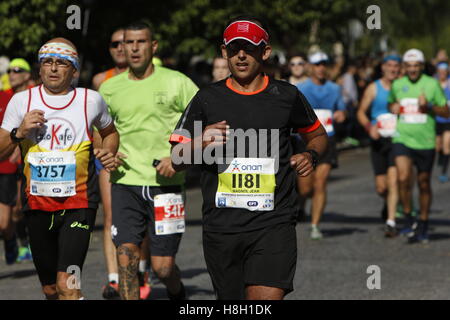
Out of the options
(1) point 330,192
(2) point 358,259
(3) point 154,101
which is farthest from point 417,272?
(1) point 330,192

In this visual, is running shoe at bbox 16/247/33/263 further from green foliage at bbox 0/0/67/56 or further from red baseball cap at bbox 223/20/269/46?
red baseball cap at bbox 223/20/269/46

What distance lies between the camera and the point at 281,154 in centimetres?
643

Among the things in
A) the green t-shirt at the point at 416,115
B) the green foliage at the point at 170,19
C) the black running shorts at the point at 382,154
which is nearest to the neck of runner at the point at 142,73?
the green t-shirt at the point at 416,115

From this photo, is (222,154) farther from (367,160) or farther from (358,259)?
(367,160)

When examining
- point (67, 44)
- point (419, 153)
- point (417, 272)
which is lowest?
point (417, 272)

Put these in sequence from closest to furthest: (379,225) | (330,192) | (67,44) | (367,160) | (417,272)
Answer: (67,44)
(417,272)
(379,225)
(330,192)
(367,160)

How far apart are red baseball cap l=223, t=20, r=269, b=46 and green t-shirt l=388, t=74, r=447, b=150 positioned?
22.3 feet

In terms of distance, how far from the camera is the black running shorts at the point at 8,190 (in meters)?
11.4

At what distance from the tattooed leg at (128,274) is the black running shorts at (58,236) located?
0.79 m

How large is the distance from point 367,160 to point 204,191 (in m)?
18.6

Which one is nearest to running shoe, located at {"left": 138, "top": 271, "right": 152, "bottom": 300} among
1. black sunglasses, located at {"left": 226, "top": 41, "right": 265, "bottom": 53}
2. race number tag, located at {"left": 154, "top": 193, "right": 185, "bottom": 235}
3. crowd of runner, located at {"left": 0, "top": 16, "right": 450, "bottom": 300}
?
crowd of runner, located at {"left": 0, "top": 16, "right": 450, "bottom": 300}

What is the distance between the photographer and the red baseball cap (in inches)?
250

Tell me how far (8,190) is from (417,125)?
14.8 feet
